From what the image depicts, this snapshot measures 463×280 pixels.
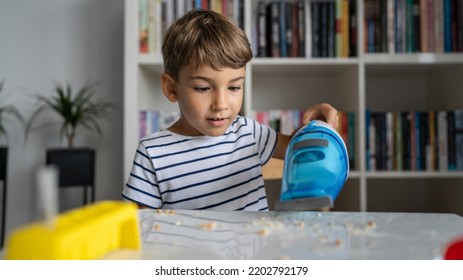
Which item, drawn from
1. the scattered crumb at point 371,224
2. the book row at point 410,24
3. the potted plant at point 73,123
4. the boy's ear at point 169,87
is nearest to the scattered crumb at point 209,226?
the scattered crumb at point 371,224

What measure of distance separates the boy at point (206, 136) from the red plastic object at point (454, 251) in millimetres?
334

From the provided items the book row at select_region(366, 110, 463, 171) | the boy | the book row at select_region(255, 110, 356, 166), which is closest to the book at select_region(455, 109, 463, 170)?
the book row at select_region(366, 110, 463, 171)

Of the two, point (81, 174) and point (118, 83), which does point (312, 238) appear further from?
point (118, 83)

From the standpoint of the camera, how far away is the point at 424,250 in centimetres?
35

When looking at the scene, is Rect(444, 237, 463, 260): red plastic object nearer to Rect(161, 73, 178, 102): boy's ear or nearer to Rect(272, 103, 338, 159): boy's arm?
Rect(272, 103, 338, 159): boy's arm

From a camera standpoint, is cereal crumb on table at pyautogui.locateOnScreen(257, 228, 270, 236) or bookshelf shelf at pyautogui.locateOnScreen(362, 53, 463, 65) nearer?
cereal crumb on table at pyautogui.locateOnScreen(257, 228, 270, 236)

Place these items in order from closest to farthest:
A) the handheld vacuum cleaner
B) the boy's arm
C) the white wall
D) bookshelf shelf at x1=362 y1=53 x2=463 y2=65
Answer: the handheld vacuum cleaner → the boy's arm → bookshelf shelf at x1=362 y1=53 x2=463 y2=65 → the white wall

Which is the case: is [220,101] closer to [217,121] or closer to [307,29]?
[217,121]

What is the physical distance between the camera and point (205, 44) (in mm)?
745

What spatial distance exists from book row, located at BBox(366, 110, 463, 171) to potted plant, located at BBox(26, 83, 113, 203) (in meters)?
1.07

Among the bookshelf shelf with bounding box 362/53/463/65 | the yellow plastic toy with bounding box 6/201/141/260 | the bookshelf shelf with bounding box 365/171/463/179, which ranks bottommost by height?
the bookshelf shelf with bounding box 365/171/463/179

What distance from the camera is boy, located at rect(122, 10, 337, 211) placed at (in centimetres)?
73
